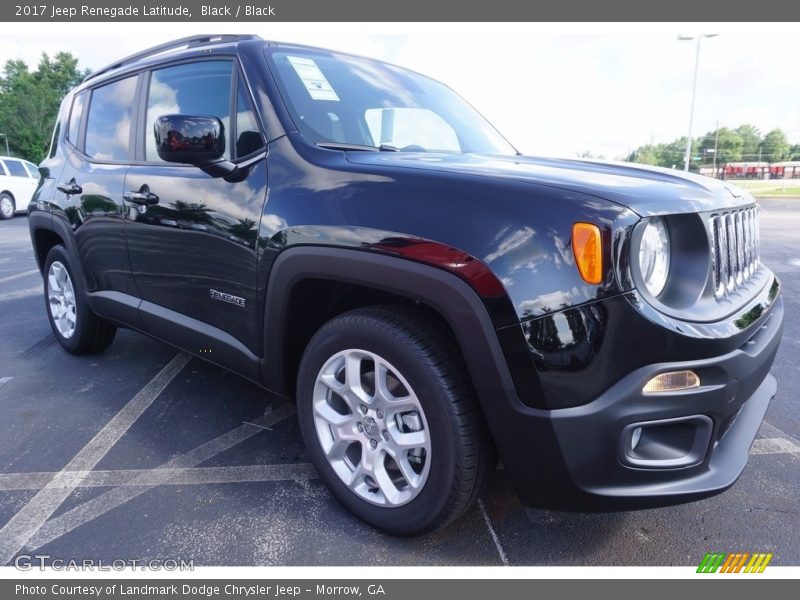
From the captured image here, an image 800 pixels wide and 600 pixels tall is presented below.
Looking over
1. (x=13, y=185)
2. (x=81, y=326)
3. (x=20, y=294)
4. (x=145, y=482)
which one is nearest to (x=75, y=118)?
(x=81, y=326)

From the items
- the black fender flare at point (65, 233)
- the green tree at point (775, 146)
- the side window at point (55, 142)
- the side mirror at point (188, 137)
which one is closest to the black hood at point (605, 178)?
the side mirror at point (188, 137)

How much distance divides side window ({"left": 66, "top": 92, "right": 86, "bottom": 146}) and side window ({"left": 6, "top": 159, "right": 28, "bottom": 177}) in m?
13.8

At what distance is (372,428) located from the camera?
6.50 feet

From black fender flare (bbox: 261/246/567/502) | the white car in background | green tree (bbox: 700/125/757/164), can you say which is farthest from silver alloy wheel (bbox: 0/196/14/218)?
green tree (bbox: 700/125/757/164)

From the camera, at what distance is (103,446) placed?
2.71m

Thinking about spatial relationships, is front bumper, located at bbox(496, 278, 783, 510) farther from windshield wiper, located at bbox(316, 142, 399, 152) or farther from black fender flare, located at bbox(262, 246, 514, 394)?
windshield wiper, located at bbox(316, 142, 399, 152)

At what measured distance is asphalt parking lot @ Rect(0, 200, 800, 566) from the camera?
1949 mm

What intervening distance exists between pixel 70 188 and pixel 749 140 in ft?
369

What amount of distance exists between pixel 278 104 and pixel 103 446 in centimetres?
192

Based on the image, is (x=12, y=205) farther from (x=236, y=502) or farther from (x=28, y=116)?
(x=28, y=116)

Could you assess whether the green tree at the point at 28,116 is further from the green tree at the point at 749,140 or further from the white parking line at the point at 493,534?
the green tree at the point at 749,140

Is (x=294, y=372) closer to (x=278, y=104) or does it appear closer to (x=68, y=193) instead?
(x=278, y=104)

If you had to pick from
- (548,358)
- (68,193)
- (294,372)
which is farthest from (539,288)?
(68,193)

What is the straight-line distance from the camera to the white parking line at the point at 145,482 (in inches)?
81.9
